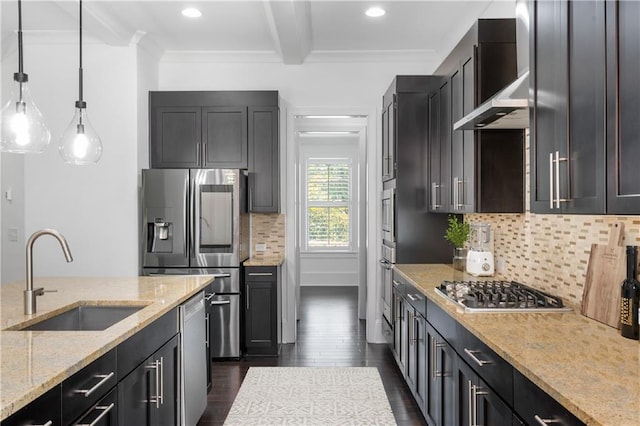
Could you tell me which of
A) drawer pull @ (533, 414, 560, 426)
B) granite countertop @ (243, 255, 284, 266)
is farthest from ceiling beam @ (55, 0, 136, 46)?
drawer pull @ (533, 414, 560, 426)

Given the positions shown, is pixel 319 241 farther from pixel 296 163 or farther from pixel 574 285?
pixel 574 285

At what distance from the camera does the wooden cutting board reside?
2021mm

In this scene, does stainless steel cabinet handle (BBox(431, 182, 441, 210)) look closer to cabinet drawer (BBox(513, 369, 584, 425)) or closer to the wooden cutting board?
the wooden cutting board

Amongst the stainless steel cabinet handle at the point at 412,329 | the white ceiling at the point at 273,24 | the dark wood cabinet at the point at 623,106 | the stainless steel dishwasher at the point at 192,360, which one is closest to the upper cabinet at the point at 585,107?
the dark wood cabinet at the point at 623,106

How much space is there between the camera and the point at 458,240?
3797 millimetres

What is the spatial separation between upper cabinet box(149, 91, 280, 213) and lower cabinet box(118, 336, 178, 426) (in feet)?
8.61

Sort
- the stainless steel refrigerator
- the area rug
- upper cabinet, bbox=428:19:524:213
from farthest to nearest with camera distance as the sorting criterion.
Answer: the stainless steel refrigerator → the area rug → upper cabinet, bbox=428:19:524:213

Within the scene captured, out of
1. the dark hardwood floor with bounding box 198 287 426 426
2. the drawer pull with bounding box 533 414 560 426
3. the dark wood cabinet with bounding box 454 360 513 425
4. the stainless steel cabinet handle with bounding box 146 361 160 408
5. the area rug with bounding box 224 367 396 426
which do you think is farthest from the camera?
the dark hardwood floor with bounding box 198 287 426 426

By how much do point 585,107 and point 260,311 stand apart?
11.8ft

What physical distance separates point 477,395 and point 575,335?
45cm

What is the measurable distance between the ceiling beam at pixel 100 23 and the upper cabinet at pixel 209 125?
63cm

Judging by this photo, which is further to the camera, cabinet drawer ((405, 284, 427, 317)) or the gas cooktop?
cabinet drawer ((405, 284, 427, 317))

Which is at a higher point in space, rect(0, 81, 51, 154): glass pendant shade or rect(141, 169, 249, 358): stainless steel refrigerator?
rect(0, 81, 51, 154): glass pendant shade

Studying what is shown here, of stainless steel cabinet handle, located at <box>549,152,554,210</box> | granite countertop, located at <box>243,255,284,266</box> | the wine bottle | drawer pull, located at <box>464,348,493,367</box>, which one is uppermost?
stainless steel cabinet handle, located at <box>549,152,554,210</box>
